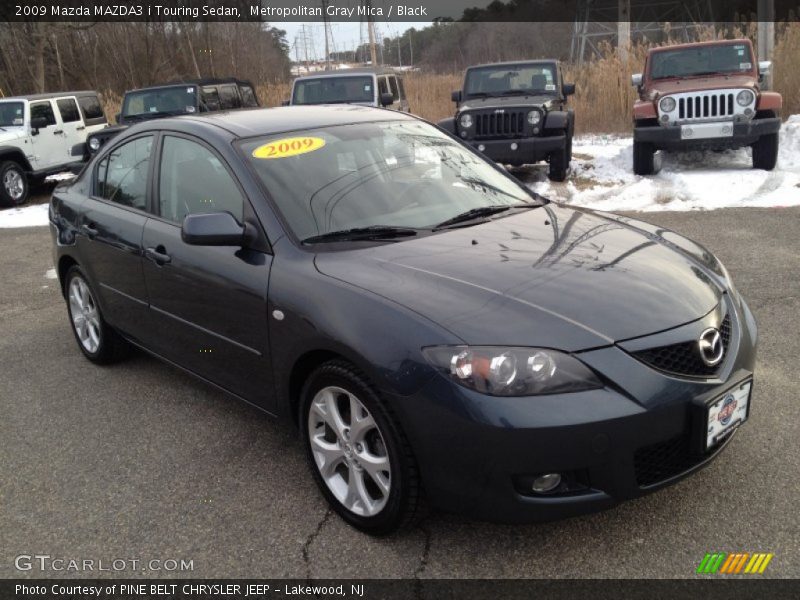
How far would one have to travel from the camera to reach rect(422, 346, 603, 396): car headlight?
2.41 m

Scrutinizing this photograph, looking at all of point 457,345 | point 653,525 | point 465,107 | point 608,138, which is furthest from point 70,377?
point 608,138

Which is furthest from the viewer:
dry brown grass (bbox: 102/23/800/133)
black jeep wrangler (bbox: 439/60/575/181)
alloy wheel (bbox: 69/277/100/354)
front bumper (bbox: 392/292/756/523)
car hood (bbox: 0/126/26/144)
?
dry brown grass (bbox: 102/23/800/133)

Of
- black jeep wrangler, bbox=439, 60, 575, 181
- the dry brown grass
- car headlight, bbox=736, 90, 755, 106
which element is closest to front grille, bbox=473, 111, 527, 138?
black jeep wrangler, bbox=439, 60, 575, 181

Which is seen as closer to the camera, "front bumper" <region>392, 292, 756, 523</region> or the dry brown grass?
"front bumper" <region>392, 292, 756, 523</region>

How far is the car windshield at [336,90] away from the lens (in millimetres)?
13039

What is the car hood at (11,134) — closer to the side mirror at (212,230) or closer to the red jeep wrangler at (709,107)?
the red jeep wrangler at (709,107)

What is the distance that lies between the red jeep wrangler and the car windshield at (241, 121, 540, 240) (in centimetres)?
770

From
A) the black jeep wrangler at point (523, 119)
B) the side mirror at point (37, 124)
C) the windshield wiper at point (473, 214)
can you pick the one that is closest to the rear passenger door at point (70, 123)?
the side mirror at point (37, 124)

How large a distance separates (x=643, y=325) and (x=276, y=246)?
1574 millimetres

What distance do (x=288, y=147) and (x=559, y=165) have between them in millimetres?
8260

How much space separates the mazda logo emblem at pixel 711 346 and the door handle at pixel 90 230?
3.55 metres

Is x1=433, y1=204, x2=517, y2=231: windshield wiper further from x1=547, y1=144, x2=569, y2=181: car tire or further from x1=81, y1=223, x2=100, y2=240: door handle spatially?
x1=547, y1=144, x2=569, y2=181: car tire

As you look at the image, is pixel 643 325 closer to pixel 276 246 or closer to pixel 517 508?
pixel 517 508

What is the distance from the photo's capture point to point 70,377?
487 centimetres
